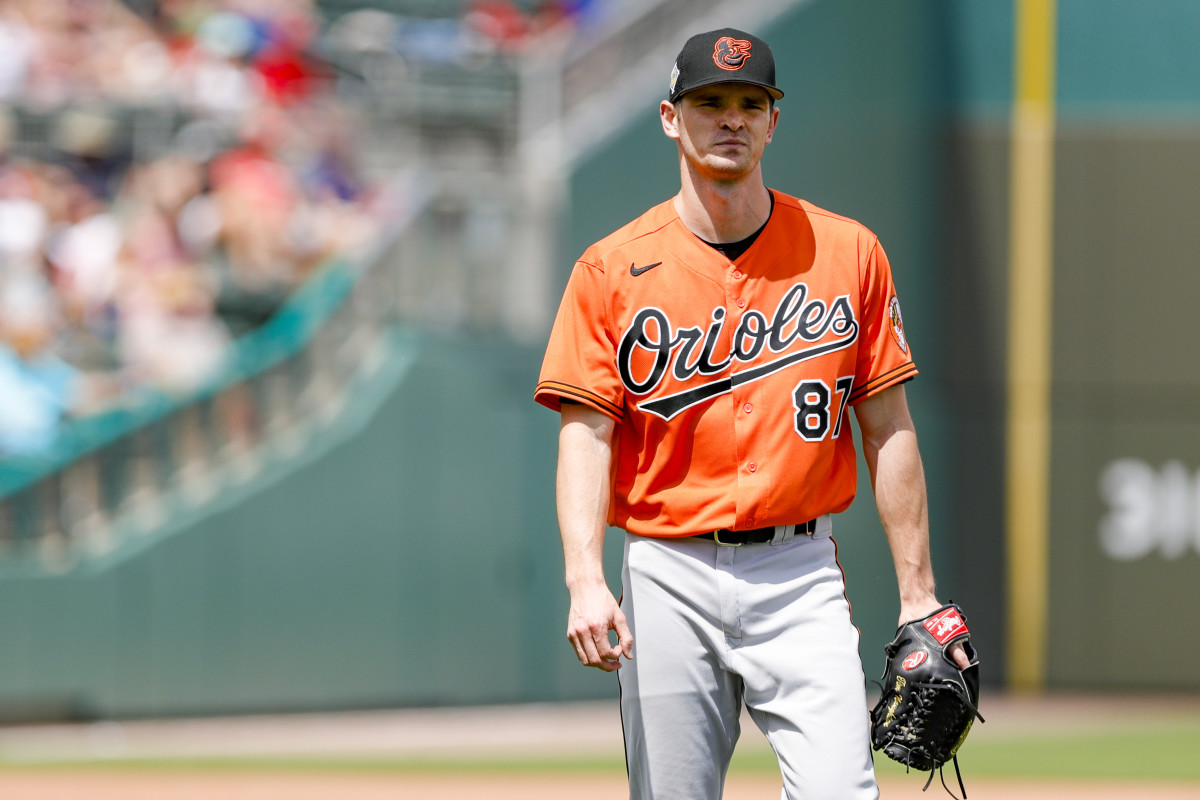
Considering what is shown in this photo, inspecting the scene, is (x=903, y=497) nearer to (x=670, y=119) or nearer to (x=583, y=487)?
(x=583, y=487)

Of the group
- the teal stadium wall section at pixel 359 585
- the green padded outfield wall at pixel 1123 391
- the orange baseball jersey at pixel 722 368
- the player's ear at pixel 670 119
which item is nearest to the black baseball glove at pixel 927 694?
the orange baseball jersey at pixel 722 368

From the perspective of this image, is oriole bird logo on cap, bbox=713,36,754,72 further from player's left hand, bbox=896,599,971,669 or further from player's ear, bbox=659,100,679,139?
player's left hand, bbox=896,599,971,669

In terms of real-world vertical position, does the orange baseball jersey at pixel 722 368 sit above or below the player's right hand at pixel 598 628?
above

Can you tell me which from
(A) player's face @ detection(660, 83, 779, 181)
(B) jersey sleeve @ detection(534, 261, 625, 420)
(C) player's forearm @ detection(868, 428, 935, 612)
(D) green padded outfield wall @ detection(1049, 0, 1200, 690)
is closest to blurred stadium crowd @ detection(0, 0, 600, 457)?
(D) green padded outfield wall @ detection(1049, 0, 1200, 690)

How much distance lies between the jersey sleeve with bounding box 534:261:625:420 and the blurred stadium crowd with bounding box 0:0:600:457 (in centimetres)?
637

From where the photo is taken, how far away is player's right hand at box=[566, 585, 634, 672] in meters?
3.37

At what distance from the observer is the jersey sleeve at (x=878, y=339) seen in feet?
11.9

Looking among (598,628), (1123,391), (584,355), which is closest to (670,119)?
(584,355)

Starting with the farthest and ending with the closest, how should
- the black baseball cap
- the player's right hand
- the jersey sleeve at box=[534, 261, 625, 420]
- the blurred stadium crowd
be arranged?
the blurred stadium crowd → the jersey sleeve at box=[534, 261, 625, 420] → the black baseball cap → the player's right hand

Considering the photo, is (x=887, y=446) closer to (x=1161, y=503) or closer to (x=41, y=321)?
(x=41, y=321)

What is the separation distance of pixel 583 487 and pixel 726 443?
1.08 feet

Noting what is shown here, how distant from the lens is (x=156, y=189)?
10.1 meters

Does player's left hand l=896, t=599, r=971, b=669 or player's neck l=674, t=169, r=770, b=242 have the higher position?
player's neck l=674, t=169, r=770, b=242

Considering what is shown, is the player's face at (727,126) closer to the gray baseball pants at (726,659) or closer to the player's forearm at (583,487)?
the player's forearm at (583,487)
